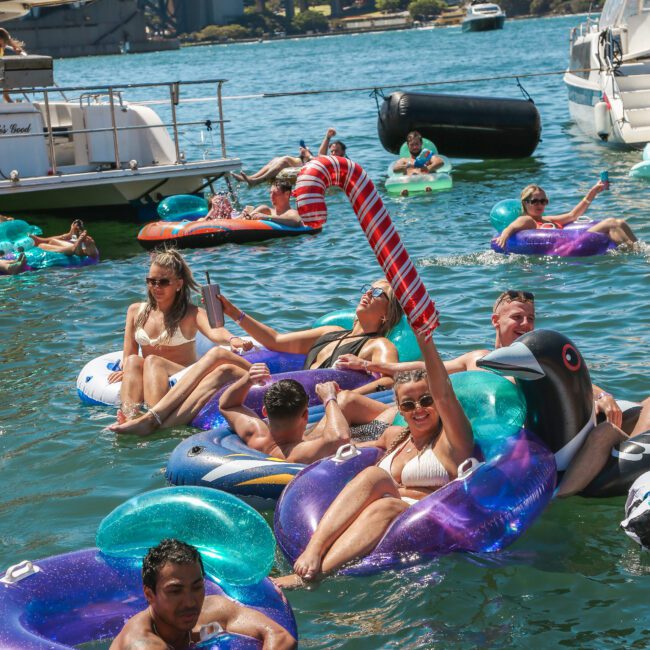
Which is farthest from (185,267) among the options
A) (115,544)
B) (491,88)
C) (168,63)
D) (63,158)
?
(168,63)

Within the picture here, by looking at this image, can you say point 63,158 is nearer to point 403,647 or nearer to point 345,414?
point 345,414

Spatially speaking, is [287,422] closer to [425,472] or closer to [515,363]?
[425,472]

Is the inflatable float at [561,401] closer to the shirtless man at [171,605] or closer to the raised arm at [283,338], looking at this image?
the shirtless man at [171,605]

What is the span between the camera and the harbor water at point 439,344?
4879 mm

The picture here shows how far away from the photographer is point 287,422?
6.04m

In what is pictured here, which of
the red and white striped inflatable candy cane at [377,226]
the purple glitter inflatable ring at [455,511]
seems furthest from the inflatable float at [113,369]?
the red and white striped inflatable candy cane at [377,226]

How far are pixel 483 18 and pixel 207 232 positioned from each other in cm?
8922

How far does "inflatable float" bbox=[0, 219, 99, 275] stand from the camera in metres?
12.7

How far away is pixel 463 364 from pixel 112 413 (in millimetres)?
2681

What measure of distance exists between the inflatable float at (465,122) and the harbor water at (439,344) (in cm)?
46

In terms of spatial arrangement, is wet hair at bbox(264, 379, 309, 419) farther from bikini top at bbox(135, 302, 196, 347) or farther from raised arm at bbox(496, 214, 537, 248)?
raised arm at bbox(496, 214, 537, 248)

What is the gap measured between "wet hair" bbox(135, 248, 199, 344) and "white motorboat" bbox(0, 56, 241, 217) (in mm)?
6606

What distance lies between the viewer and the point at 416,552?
510cm

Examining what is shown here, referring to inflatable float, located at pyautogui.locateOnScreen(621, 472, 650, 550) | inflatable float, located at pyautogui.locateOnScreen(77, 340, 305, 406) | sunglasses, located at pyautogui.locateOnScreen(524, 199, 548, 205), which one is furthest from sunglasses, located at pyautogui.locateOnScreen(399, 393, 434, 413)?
sunglasses, located at pyautogui.locateOnScreen(524, 199, 548, 205)
